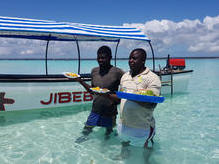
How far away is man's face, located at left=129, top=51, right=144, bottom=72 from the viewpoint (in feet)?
8.82

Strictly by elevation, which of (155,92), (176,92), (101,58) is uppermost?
(101,58)

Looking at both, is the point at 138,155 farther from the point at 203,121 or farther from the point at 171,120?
the point at 203,121

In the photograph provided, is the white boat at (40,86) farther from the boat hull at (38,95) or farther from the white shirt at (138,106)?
the white shirt at (138,106)

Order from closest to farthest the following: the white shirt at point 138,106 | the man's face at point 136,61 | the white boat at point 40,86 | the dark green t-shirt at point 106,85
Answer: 1. the white shirt at point 138,106
2. the man's face at point 136,61
3. the dark green t-shirt at point 106,85
4. the white boat at point 40,86

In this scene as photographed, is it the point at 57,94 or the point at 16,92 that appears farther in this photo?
the point at 57,94

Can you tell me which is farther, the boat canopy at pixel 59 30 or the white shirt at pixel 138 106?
the boat canopy at pixel 59 30

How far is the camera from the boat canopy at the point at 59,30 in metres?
5.69

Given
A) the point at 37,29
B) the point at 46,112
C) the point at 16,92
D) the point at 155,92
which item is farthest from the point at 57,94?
the point at 155,92

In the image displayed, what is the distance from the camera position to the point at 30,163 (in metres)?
3.67

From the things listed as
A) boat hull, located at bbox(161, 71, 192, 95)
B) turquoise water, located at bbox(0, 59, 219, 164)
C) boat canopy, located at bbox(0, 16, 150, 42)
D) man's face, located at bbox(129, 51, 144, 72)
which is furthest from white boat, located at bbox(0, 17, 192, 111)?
man's face, located at bbox(129, 51, 144, 72)

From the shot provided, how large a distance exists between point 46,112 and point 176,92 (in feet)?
23.4

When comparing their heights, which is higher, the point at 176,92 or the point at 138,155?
the point at 176,92

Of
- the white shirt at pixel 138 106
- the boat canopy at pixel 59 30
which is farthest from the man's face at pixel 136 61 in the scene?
the boat canopy at pixel 59 30

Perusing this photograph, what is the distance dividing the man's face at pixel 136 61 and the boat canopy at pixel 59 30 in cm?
378
